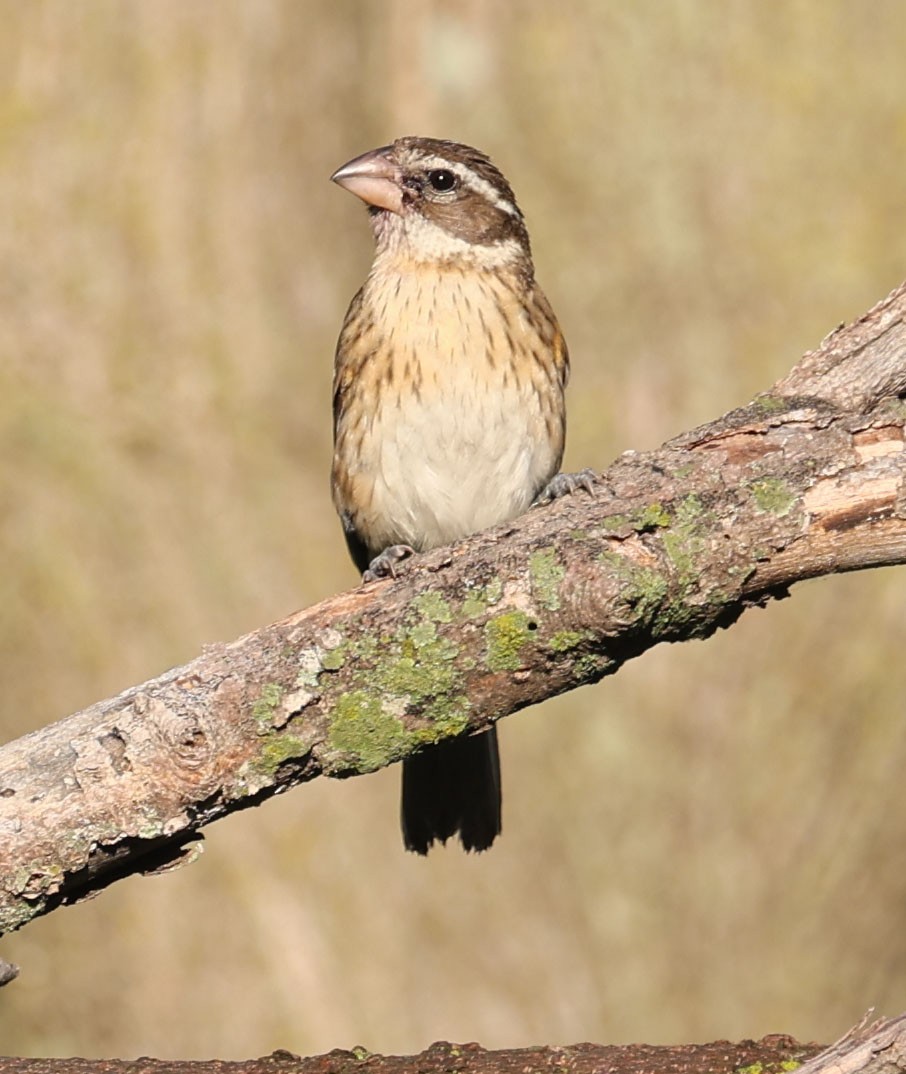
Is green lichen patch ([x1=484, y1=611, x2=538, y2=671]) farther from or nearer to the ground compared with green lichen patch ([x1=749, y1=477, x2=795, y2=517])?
nearer to the ground

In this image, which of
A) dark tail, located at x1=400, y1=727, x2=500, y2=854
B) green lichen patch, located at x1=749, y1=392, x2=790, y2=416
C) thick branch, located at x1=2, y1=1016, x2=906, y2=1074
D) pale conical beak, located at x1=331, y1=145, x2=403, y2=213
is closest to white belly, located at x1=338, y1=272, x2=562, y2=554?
pale conical beak, located at x1=331, y1=145, x2=403, y2=213

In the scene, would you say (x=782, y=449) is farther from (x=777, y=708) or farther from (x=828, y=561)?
(x=777, y=708)

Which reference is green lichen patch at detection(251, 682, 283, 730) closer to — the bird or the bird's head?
the bird

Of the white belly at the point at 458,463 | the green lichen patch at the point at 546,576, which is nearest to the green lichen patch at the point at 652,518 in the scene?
the green lichen patch at the point at 546,576

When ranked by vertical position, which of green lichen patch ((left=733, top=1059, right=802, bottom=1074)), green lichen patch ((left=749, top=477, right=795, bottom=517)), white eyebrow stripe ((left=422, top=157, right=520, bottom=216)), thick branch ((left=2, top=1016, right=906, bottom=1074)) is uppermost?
white eyebrow stripe ((left=422, top=157, right=520, bottom=216))

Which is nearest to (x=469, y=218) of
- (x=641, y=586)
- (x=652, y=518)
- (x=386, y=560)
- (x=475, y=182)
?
(x=475, y=182)

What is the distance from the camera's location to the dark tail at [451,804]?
4.70 meters

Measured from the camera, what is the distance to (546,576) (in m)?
3.37

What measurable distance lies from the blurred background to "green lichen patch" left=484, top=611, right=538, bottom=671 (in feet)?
8.99

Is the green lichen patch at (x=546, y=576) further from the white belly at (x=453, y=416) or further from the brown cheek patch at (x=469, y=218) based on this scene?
the brown cheek patch at (x=469, y=218)

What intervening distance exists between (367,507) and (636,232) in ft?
6.73

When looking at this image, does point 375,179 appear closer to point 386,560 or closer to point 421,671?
point 386,560

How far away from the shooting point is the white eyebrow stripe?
497 cm

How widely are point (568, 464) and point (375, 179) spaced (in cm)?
184
